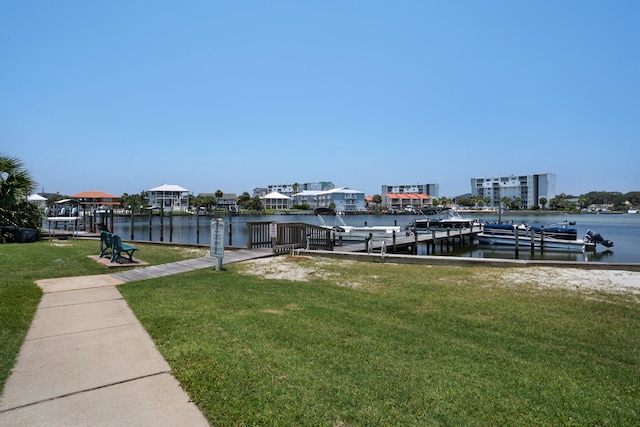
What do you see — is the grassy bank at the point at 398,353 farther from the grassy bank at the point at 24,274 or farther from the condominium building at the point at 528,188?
the condominium building at the point at 528,188

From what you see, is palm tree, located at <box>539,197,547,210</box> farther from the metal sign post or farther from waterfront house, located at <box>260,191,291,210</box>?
the metal sign post

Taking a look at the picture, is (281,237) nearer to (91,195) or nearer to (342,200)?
(91,195)

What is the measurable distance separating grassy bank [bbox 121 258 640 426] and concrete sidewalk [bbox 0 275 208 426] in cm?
22

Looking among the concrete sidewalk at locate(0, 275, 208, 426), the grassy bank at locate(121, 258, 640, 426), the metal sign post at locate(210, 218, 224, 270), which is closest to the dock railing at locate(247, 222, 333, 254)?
the metal sign post at locate(210, 218, 224, 270)

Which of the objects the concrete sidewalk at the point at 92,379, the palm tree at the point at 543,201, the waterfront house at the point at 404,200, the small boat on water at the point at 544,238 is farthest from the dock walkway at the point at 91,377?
the palm tree at the point at 543,201

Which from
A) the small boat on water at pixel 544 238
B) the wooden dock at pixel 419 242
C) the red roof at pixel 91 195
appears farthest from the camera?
the red roof at pixel 91 195

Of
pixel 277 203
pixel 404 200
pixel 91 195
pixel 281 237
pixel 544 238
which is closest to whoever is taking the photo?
pixel 281 237

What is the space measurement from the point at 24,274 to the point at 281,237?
8.27 metres

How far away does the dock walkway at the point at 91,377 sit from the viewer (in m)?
3.22

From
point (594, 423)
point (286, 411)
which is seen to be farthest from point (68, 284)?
point (594, 423)

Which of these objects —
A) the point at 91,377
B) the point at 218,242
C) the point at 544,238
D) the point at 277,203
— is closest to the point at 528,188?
the point at 277,203

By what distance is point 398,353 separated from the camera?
464 cm

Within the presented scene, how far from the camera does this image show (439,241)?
110ft

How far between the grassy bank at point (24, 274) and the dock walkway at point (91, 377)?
0.14m
